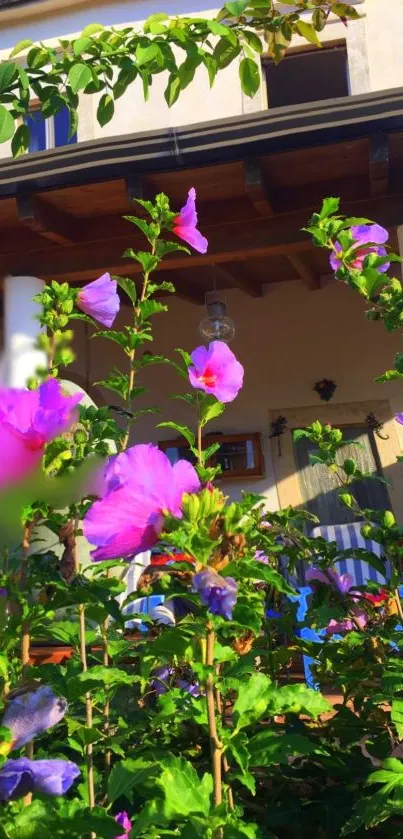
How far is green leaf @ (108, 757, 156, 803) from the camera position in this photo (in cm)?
89

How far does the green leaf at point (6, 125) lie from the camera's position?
1.31 metres

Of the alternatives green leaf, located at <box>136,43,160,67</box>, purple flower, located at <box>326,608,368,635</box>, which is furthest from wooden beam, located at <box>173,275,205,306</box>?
purple flower, located at <box>326,608,368,635</box>

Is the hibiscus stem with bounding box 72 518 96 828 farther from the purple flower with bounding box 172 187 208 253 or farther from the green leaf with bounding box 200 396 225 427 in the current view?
the purple flower with bounding box 172 187 208 253

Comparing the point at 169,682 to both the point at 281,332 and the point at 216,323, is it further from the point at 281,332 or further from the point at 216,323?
the point at 281,332

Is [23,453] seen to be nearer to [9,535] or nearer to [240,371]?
[9,535]

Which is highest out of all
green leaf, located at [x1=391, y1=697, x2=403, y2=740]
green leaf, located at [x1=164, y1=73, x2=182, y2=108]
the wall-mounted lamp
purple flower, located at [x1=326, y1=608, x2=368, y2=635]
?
the wall-mounted lamp

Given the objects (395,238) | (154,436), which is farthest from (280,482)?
(395,238)

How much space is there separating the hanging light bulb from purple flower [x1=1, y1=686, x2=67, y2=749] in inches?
174

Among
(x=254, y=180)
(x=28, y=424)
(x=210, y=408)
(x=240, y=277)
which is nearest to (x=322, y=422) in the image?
(x=240, y=277)

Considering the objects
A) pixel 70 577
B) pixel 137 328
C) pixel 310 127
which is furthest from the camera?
pixel 310 127

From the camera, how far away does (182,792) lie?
0.83 m

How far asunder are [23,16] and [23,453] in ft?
24.1

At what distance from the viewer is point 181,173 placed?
11.5 ft

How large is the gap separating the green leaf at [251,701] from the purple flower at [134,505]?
28 centimetres
